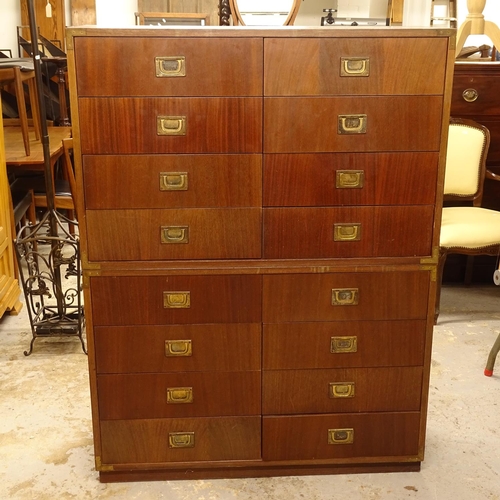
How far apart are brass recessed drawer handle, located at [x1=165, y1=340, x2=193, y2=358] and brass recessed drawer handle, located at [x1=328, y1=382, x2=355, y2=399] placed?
17.5 inches

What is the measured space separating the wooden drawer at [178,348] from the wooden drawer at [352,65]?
28.0 inches

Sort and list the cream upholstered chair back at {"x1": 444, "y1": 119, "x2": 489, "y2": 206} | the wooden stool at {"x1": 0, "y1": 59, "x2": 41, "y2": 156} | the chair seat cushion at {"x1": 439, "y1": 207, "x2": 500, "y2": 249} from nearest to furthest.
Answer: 1. the chair seat cushion at {"x1": 439, "y1": 207, "x2": 500, "y2": 249}
2. the cream upholstered chair back at {"x1": 444, "y1": 119, "x2": 489, "y2": 206}
3. the wooden stool at {"x1": 0, "y1": 59, "x2": 41, "y2": 156}

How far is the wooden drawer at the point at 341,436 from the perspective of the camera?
2.11m

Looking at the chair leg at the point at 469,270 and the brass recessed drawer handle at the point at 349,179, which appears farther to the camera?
the chair leg at the point at 469,270

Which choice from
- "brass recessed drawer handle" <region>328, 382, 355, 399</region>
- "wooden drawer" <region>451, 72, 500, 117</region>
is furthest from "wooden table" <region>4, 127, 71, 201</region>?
"wooden drawer" <region>451, 72, 500, 117</region>

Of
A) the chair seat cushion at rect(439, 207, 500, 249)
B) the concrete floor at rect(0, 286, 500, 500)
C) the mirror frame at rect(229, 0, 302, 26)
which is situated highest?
the mirror frame at rect(229, 0, 302, 26)

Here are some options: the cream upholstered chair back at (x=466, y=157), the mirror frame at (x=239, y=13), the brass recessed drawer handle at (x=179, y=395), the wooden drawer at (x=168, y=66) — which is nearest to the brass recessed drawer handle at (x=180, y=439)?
the brass recessed drawer handle at (x=179, y=395)

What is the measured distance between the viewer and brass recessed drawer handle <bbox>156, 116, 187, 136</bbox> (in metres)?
1.83

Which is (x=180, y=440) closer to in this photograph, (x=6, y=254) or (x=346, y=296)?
(x=346, y=296)

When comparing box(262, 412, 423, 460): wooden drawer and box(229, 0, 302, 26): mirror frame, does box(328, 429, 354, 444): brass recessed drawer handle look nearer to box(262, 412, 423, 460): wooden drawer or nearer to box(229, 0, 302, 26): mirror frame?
box(262, 412, 423, 460): wooden drawer

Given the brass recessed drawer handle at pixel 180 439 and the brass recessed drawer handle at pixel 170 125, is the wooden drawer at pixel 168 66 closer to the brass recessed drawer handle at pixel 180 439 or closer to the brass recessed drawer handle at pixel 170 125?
the brass recessed drawer handle at pixel 170 125

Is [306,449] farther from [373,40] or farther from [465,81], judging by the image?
[465,81]

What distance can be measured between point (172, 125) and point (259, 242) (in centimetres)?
41

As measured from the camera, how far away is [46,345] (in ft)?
10.1
